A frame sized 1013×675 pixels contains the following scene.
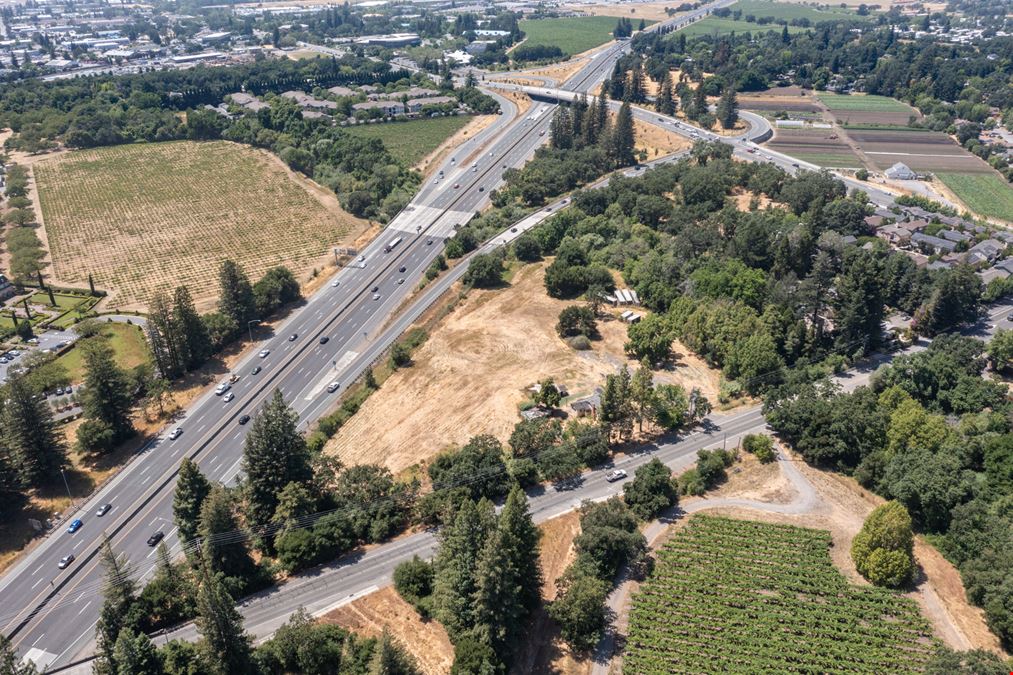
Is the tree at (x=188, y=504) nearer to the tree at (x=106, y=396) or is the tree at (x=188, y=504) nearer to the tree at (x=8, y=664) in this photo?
the tree at (x=8, y=664)

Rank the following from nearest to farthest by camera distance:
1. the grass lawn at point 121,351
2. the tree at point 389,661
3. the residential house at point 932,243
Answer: the tree at point 389,661
the grass lawn at point 121,351
the residential house at point 932,243

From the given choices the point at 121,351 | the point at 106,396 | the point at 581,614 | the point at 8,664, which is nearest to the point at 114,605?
the point at 8,664

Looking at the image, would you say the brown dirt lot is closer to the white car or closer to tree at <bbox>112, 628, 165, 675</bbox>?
the white car

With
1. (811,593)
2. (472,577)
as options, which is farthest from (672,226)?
(472,577)

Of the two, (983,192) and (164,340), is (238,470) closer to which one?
(164,340)

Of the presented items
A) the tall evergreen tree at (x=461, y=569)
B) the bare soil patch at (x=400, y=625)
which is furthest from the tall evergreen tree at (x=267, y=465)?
the tall evergreen tree at (x=461, y=569)

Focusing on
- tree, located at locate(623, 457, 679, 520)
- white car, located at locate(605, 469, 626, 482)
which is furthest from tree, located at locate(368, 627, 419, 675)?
white car, located at locate(605, 469, 626, 482)
